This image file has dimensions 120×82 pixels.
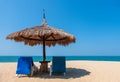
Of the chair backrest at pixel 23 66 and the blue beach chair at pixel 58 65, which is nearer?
the chair backrest at pixel 23 66

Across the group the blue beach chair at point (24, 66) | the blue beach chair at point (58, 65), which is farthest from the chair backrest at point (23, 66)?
the blue beach chair at point (58, 65)

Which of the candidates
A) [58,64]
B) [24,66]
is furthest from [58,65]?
[24,66]

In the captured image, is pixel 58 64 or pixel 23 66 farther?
pixel 58 64

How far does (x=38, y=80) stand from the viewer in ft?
21.5

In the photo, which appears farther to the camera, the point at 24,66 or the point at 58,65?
the point at 58,65

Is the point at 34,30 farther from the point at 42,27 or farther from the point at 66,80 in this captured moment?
the point at 66,80

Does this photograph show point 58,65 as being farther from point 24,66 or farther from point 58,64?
point 24,66

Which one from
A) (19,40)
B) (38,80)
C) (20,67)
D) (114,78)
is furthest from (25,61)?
(114,78)

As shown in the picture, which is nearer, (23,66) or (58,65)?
(23,66)

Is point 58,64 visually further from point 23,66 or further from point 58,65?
point 23,66

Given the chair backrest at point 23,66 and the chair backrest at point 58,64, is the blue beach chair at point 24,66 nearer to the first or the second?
the chair backrest at point 23,66

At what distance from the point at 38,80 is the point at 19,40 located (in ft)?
9.61

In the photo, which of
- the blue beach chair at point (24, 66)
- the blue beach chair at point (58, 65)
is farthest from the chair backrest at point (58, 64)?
the blue beach chair at point (24, 66)

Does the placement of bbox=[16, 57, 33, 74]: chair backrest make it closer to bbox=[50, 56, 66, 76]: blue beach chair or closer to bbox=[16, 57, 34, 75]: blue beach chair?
bbox=[16, 57, 34, 75]: blue beach chair
